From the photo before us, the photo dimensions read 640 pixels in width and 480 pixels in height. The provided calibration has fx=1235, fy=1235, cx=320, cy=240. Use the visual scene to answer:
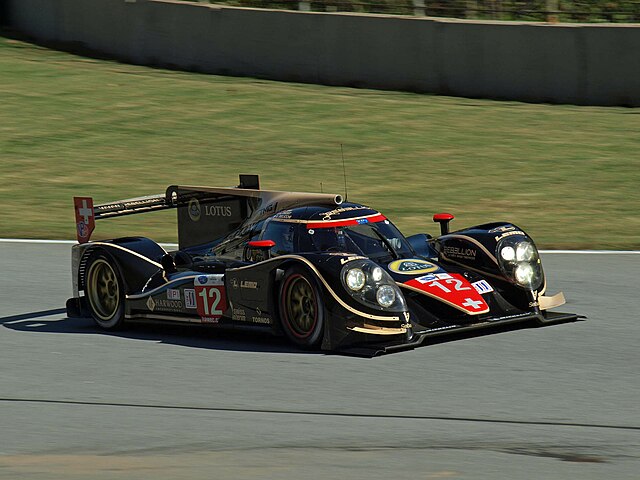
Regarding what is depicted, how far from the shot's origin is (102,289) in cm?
1045

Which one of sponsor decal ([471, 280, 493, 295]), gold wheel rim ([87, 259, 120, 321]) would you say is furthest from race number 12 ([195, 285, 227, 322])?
sponsor decal ([471, 280, 493, 295])

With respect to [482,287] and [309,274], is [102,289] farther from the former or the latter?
[482,287]

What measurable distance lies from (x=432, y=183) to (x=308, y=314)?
30.5ft

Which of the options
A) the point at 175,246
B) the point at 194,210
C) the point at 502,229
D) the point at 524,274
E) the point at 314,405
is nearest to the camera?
the point at 314,405

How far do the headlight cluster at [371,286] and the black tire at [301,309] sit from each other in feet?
0.83

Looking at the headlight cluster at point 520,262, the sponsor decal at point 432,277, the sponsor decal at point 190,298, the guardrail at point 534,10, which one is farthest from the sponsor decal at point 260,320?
the guardrail at point 534,10

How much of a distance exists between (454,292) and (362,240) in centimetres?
90

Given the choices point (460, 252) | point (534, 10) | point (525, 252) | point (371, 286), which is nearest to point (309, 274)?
point (371, 286)

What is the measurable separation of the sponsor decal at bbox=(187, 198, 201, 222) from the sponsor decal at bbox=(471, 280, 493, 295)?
9.29ft

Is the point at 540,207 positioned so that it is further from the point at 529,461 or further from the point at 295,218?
the point at 529,461

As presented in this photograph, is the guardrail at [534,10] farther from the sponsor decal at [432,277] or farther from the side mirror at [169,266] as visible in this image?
the sponsor decal at [432,277]

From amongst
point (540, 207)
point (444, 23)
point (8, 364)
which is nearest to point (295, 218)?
point (8, 364)

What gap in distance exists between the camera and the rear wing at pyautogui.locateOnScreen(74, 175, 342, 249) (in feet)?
34.4

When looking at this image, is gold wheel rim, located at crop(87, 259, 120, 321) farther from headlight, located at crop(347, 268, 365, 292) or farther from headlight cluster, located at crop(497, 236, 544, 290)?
headlight cluster, located at crop(497, 236, 544, 290)
